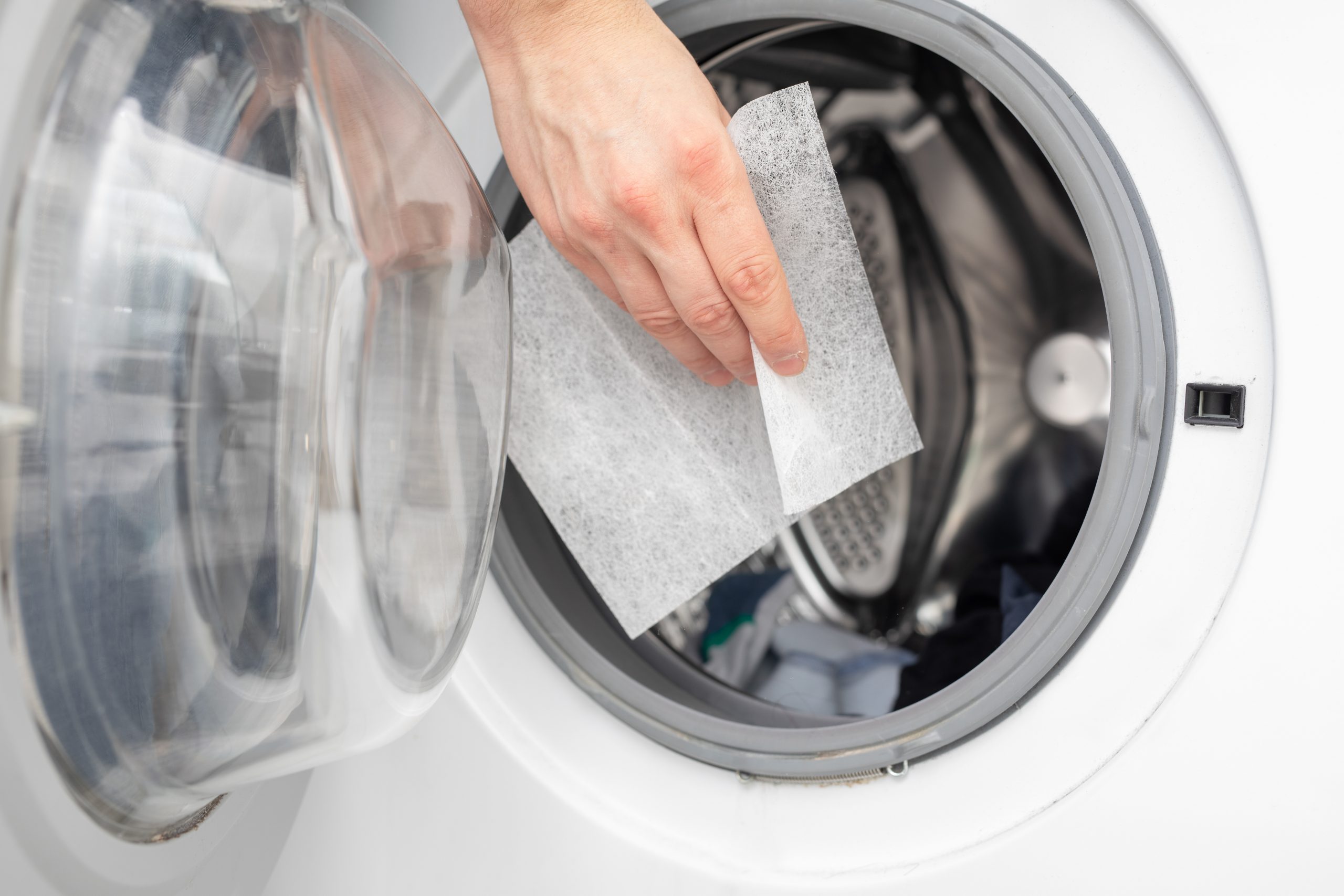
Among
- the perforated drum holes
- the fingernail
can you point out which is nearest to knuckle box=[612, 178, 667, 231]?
the fingernail

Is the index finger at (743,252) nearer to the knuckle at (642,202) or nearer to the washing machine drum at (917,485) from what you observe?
the knuckle at (642,202)

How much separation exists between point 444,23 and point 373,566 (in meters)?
0.33

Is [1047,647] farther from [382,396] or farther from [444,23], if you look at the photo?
[444,23]

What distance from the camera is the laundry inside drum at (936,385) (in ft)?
2.56

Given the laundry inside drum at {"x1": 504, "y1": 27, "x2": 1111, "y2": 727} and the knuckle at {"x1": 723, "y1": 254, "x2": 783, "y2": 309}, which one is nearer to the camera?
the knuckle at {"x1": 723, "y1": 254, "x2": 783, "y2": 309}

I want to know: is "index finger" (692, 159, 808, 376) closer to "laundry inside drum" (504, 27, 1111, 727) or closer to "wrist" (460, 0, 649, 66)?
"wrist" (460, 0, 649, 66)

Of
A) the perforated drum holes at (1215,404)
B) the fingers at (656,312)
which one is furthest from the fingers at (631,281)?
the perforated drum holes at (1215,404)

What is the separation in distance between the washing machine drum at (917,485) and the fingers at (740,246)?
127 millimetres

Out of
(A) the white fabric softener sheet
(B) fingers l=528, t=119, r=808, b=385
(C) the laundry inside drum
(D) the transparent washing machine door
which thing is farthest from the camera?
(C) the laundry inside drum

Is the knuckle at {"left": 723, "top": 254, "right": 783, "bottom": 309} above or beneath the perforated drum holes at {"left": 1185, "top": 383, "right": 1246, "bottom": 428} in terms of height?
above

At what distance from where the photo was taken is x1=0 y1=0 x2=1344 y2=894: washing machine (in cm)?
35

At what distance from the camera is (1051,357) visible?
0.88 metres

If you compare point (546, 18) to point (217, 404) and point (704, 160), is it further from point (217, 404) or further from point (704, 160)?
point (217, 404)

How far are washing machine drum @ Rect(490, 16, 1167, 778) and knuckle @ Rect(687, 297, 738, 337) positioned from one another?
17 cm
